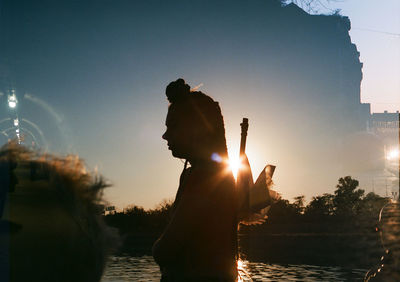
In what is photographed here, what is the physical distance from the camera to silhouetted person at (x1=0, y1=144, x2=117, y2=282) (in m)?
0.97

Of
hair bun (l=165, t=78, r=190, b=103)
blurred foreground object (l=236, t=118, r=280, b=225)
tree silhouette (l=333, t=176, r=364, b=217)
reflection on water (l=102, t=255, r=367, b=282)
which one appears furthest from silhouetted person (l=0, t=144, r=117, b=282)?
tree silhouette (l=333, t=176, r=364, b=217)

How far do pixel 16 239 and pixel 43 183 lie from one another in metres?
0.16

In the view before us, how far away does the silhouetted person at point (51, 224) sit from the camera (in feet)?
3.17

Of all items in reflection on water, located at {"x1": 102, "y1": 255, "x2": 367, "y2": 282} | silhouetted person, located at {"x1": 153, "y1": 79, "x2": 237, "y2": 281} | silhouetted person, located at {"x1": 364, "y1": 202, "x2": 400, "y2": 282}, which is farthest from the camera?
reflection on water, located at {"x1": 102, "y1": 255, "x2": 367, "y2": 282}

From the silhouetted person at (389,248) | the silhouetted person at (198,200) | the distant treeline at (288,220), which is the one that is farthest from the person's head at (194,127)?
the distant treeline at (288,220)

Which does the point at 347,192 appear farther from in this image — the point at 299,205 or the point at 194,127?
the point at 194,127

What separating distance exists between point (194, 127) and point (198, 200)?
18.4 inches

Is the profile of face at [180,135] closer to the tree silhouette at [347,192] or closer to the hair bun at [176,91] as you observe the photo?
the hair bun at [176,91]

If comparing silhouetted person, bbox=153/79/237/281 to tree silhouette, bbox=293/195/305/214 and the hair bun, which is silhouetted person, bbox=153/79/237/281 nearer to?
the hair bun

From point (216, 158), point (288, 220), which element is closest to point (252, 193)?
point (216, 158)

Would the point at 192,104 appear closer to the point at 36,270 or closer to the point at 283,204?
the point at 36,270

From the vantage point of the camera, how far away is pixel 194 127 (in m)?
2.55

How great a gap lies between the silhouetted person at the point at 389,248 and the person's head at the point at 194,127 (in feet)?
24.8

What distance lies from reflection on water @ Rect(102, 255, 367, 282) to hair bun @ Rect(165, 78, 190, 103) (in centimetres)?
739
